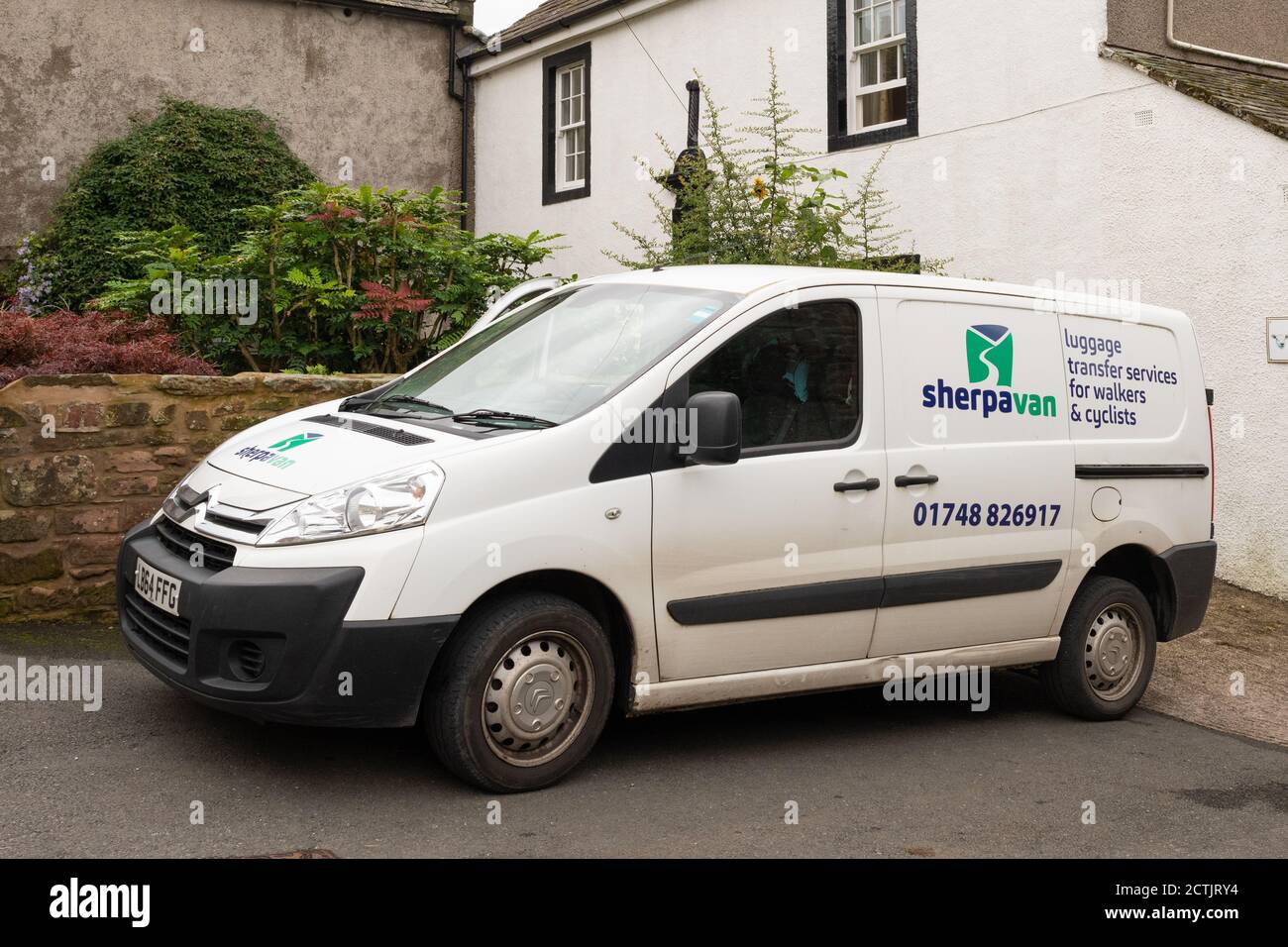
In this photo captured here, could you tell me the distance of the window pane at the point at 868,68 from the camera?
13.2 meters

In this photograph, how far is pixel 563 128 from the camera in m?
17.9

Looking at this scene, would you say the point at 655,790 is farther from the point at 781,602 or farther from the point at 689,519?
the point at 689,519

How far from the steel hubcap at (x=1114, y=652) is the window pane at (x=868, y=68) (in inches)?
318

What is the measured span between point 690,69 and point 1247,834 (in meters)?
12.1

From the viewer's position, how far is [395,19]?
63.1ft

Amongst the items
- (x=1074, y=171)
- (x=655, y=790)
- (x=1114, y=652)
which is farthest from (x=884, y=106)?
(x=655, y=790)

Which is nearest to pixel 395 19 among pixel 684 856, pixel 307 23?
pixel 307 23

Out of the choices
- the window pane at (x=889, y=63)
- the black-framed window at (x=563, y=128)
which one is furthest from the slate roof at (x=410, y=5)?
the window pane at (x=889, y=63)

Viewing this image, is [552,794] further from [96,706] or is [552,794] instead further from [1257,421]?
[1257,421]

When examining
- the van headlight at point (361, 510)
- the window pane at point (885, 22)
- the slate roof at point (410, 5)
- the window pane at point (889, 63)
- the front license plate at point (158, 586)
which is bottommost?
the front license plate at point (158, 586)

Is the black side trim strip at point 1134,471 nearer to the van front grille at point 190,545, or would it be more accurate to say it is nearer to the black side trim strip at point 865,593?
the black side trim strip at point 865,593

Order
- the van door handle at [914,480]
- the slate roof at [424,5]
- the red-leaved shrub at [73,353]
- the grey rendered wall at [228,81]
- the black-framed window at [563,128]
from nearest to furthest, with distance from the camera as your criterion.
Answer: the van door handle at [914,480]
the red-leaved shrub at [73,353]
the grey rendered wall at [228,81]
the black-framed window at [563,128]
the slate roof at [424,5]

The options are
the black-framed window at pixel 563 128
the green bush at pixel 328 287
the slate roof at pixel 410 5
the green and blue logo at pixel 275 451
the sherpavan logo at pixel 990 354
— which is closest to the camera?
the green and blue logo at pixel 275 451

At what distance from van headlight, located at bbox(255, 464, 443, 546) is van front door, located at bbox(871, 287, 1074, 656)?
80.2 inches
